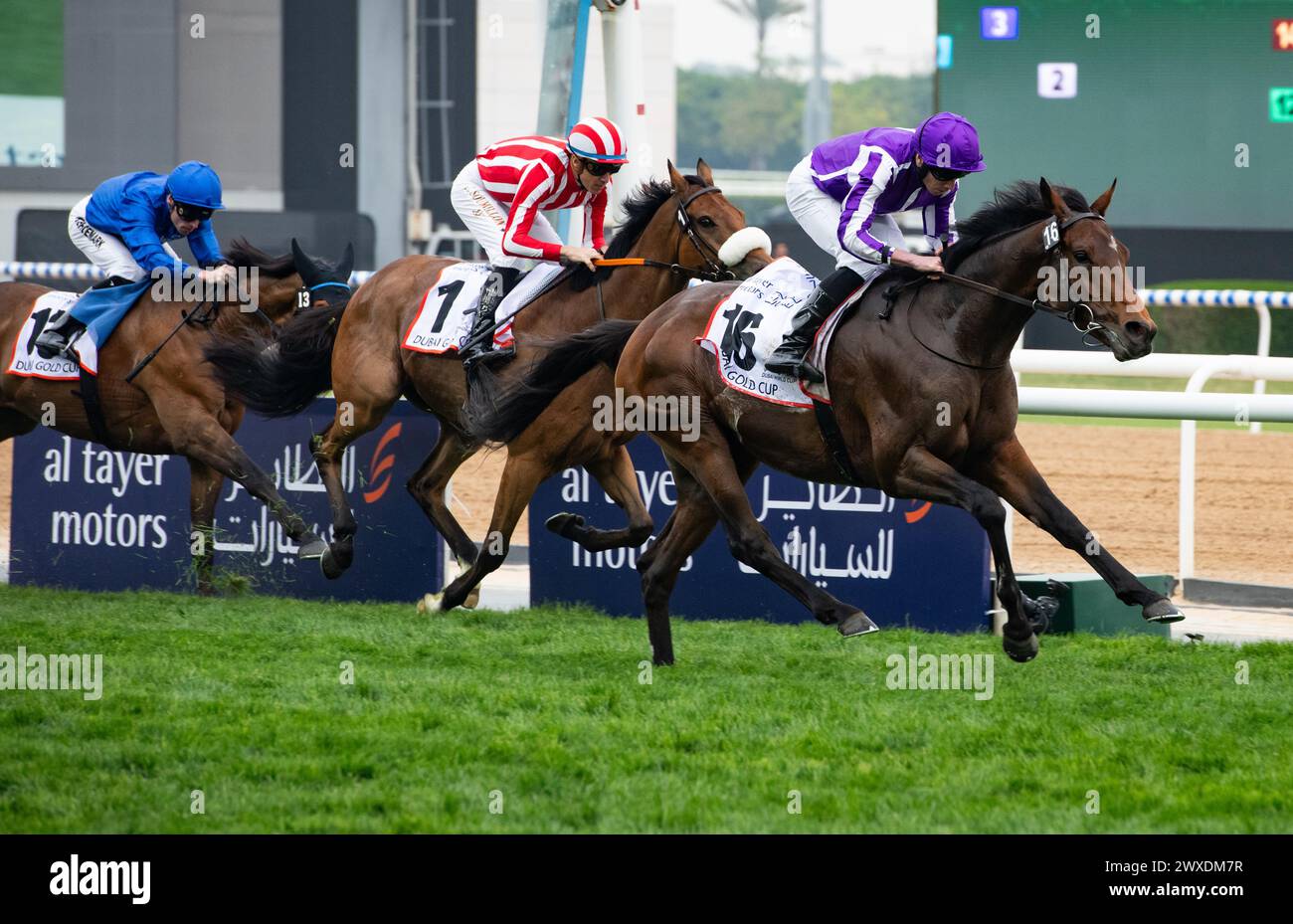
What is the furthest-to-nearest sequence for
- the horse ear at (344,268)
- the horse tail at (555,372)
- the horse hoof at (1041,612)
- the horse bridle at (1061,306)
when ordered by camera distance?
the horse ear at (344,268), the horse tail at (555,372), the horse hoof at (1041,612), the horse bridle at (1061,306)

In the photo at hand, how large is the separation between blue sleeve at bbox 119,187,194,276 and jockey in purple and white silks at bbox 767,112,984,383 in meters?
2.94

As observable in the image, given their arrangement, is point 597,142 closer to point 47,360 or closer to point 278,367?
point 278,367

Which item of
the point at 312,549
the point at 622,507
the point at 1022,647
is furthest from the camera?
the point at 312,549

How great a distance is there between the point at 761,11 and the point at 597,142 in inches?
1863

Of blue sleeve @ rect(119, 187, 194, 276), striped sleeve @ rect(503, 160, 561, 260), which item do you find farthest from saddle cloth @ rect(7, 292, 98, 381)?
striped sleeve @ rect(503, 160, 561, 260)

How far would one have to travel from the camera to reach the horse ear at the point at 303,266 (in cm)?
774

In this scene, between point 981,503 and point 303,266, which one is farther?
point 303,266

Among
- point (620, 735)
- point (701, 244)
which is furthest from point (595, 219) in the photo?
point (620, 735)

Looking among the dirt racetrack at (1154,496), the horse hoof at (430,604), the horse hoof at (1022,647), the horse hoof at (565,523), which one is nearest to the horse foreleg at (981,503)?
the horse hoof at (1022,647)

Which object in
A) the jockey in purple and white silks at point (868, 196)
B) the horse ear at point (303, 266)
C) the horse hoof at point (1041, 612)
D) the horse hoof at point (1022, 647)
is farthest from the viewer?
the horse ear at point (303, 266)

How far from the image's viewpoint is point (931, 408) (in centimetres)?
543

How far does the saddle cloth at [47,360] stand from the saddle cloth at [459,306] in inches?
54.1

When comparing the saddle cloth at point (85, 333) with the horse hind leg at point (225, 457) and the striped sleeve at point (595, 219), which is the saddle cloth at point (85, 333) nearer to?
the horse hind leg at point (225, 457)
